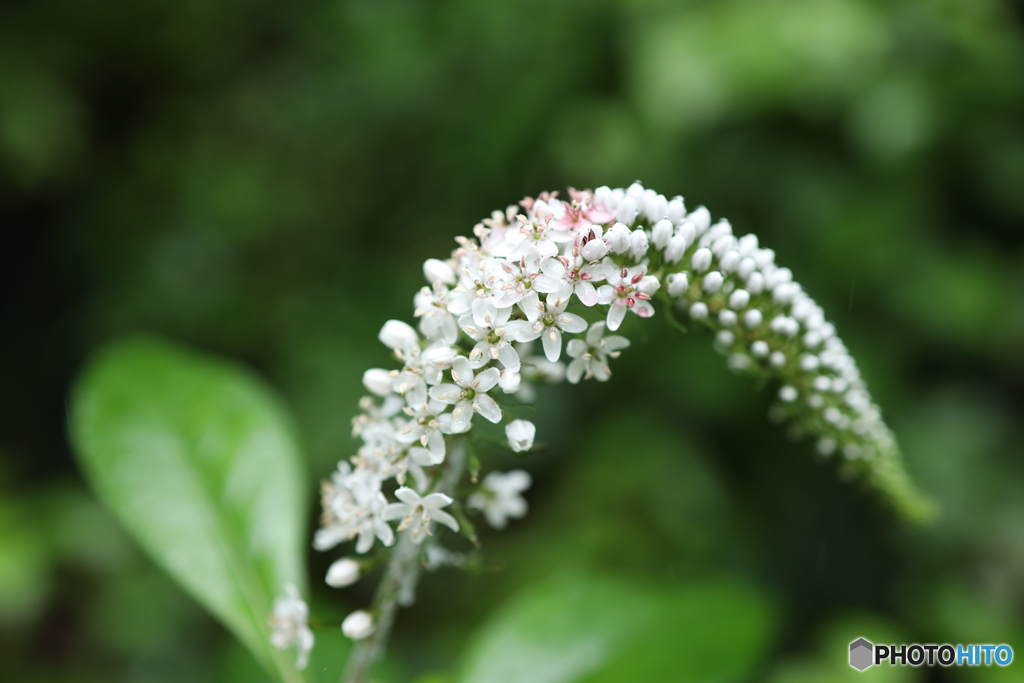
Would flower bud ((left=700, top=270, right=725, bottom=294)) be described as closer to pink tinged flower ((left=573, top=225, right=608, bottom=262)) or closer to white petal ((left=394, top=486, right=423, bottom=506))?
pink tinged flower ((left=573, top=225, right=608, bottom=262))

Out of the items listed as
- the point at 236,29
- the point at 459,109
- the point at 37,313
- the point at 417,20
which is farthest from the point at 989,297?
the point at 37,313

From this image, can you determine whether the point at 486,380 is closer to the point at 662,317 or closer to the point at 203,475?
the point at 203,475

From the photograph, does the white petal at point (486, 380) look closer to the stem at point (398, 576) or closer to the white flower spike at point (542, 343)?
the white flower spike at point (542, 343)

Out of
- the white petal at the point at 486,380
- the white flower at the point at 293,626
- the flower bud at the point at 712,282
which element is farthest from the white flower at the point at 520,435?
the white flower at the point at 293,626

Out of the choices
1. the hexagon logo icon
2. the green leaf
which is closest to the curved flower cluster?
the green leaf

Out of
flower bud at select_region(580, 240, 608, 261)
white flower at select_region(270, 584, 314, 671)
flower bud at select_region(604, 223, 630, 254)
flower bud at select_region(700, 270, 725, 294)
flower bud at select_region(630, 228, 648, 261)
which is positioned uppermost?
flower bud at select_region(700, 270, 725, 294)

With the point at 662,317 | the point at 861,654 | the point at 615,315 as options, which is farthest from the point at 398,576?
the point at 861,654
